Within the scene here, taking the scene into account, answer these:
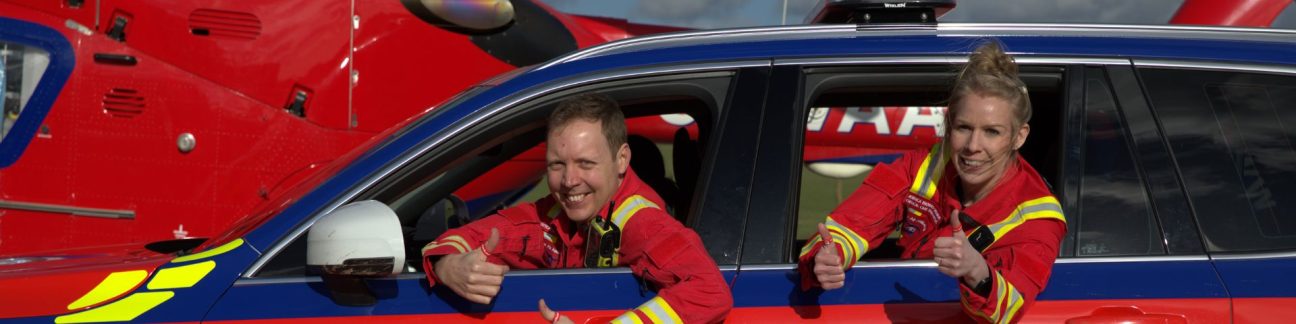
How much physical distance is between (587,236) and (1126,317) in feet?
3.98

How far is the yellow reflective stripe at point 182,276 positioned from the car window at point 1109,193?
6.43 ft

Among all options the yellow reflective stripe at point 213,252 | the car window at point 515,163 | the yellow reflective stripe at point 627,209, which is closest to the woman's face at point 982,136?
the car window at point 515,163

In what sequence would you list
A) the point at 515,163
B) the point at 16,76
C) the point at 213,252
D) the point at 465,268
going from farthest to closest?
the point at 16,76 → the point at 515,163 → the point at 213,252 → the point at 465,268

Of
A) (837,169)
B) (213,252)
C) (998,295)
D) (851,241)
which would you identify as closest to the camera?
(998,295)

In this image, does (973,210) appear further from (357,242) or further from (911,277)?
(357,242)

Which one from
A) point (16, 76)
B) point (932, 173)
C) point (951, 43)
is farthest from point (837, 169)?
point (932, 173)

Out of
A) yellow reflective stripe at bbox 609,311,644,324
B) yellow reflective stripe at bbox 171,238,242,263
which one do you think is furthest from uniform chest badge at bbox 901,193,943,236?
yellow reflective stripe at bbox 171,238,242,263

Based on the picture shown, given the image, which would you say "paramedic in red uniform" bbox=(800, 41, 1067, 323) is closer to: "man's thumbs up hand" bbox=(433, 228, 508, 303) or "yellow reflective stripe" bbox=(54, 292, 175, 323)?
"man's thumbs up hand" bbox=(433, 228, 508, 303)

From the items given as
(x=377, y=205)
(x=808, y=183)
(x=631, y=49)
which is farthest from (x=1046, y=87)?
(x=808, y=183)

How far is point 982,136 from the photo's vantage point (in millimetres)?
2902

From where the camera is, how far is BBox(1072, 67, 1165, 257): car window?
9.66 feet

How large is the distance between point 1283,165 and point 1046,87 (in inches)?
21.6

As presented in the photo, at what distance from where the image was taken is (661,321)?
2738mm

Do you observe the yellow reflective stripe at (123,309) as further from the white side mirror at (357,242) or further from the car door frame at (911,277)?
the car door frame at (911,277)
